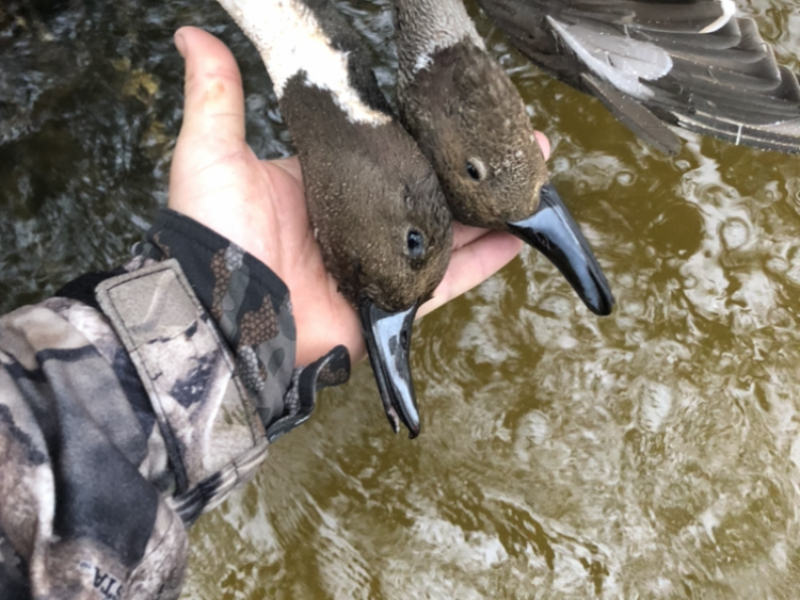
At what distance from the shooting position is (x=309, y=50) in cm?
182

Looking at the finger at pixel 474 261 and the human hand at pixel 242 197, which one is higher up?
the human hand at pixel 242 197

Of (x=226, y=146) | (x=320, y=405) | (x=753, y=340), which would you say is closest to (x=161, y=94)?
(x=226, y=146)

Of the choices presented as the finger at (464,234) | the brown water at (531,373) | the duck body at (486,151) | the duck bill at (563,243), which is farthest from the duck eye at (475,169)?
the brown water at (531,373)

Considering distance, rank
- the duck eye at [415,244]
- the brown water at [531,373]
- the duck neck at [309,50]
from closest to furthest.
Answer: the duck eye at [415,244], the duck neck at [309,50], the brown water at [531,373]

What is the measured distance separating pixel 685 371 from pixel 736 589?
0.70 meters

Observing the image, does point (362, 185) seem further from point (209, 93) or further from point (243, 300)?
point (209, 93)

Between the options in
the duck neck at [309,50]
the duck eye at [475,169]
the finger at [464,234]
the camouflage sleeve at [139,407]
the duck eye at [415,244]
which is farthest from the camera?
the finger at [464,234]

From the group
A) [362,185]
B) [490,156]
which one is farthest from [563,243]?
[362,185]

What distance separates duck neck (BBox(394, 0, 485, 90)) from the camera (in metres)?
1.79

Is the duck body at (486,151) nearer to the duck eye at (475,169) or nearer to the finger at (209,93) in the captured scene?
the duck eye at (475,169)

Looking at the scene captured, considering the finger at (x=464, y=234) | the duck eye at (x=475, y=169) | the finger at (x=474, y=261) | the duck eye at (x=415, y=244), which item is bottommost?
the finger at (x=474, y=261)

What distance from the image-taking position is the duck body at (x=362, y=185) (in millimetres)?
1531

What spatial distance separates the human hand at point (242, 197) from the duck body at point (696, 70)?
0.49 m

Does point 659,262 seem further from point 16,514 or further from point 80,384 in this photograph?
point 16,514
